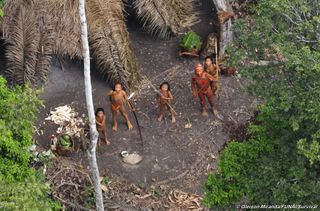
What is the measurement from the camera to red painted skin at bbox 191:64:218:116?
563 inches

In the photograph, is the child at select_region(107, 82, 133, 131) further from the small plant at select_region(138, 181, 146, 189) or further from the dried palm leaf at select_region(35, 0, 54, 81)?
the dried palm leaf at select_region(35, 0, 54, 81)

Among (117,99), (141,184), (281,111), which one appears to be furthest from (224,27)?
(281,111)

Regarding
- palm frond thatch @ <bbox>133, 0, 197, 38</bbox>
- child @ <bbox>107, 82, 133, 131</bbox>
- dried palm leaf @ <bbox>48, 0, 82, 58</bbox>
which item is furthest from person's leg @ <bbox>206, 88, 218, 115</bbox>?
dried palm leaf @ <bbox>48, 0, 82, 58</bbox>

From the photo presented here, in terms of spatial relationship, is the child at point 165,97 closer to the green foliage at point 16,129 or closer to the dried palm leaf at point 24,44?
the dried palm leaf at point 24,44

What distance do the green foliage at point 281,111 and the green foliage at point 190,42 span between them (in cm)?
575

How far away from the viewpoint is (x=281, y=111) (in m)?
9.41

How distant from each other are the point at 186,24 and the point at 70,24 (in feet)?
11.5

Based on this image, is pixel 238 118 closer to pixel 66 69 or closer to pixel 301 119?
pixel 66 69

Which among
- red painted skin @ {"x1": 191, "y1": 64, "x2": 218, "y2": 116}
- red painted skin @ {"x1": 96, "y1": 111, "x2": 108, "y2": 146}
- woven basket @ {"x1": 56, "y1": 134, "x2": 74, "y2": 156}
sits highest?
red painted skin @ {"x1": 191, "y1": 64, "x2": 218, "y2": 116}

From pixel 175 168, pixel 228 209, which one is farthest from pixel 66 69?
pixel 228 209

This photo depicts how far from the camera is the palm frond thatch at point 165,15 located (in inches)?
632

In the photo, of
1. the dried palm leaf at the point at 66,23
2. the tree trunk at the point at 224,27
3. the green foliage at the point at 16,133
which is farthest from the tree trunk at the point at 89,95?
the tree trunk at the point at 224,27

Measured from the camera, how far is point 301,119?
8922 millimetres

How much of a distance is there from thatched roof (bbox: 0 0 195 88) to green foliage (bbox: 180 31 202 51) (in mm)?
1773
